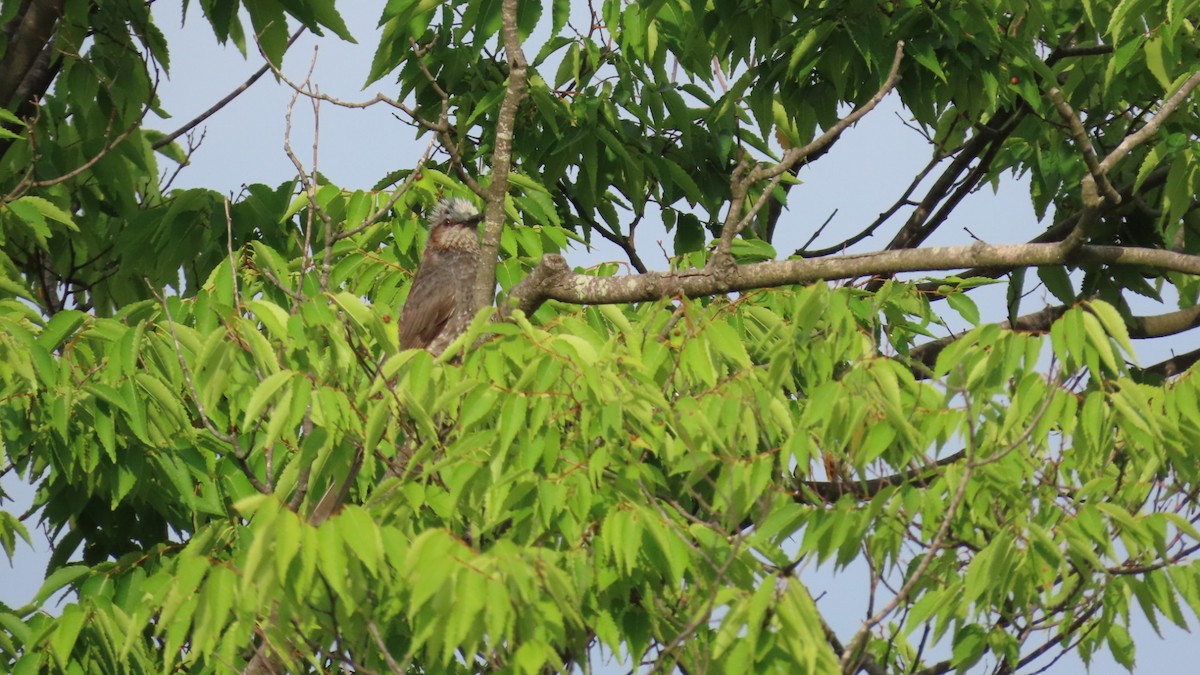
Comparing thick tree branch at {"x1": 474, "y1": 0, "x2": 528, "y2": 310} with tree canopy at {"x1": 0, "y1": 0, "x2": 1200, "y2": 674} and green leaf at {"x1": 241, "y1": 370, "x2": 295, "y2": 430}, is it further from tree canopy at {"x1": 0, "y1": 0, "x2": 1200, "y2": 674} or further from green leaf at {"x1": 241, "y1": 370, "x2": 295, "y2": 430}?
green leaf at {"x1": 241, "y1": 370, "x2": 295, "y2": 430}

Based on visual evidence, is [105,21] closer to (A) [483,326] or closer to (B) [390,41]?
(B) [390,41]

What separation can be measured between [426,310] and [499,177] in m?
2.92

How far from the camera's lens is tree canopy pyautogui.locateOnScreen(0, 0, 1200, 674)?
3.26 metres

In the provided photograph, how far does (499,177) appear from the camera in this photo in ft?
15.7

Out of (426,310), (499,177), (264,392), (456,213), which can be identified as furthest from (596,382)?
(456,213)

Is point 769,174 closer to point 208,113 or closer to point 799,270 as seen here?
point 799,270

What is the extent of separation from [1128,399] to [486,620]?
5.64 feet

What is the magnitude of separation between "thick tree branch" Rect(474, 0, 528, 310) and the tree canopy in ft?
0.05

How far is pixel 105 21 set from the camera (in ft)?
21.9

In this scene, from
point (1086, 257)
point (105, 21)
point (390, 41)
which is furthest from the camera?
point (105, 21)

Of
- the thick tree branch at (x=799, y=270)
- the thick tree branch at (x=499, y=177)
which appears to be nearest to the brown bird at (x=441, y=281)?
the thick tree branch at (x=499, y=177)

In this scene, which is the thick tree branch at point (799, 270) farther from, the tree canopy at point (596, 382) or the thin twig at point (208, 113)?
the thin twig at point (208, 113)

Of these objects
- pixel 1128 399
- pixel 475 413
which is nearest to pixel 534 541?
pixel 475 413

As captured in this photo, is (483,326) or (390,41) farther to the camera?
(390,41)
